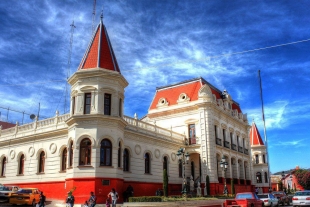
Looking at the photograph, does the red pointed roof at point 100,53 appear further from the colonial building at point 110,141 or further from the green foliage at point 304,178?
the green foliage at point 304,178

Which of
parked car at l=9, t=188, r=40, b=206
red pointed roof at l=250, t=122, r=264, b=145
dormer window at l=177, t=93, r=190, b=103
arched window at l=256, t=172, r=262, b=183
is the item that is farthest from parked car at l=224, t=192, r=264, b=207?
red pointed roof at l=250, t=122, r=264, b=145

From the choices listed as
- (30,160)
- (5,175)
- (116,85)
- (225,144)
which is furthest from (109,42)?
(225,144)

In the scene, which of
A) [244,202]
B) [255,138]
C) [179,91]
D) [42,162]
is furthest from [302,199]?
[255,138]

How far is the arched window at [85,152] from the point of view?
25.8 metres

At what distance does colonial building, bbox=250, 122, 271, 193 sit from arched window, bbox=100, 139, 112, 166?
41165 mm

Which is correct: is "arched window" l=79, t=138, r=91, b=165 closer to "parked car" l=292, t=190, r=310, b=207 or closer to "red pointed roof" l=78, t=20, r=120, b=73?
"red pointed roof" l=78, t=20, r=120, b=73

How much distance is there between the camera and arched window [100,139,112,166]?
85.7 ft

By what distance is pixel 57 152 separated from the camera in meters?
29.9

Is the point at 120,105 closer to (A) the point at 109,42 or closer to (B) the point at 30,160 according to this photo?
Result: (A) the point at 109,42

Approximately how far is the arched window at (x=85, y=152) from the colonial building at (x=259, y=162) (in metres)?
42.6

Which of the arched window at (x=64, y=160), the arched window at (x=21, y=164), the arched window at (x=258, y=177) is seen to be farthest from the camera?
the arched window at (x=258, y=177)

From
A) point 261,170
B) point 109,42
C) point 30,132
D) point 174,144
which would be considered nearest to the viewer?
point 109,42

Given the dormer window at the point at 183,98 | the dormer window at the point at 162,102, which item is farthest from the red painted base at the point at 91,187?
the dormer window at the point at 162,102

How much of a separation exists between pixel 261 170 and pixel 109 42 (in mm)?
45069
